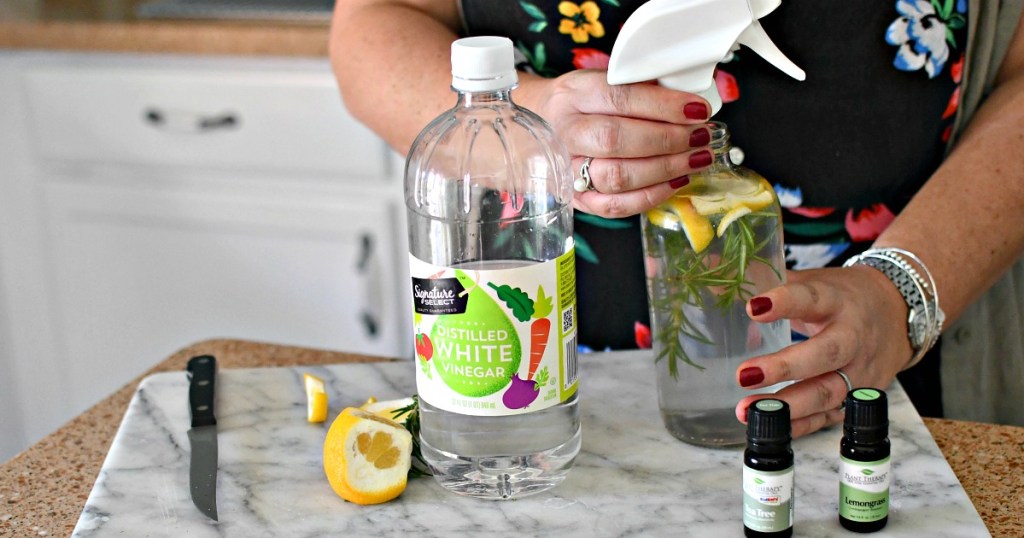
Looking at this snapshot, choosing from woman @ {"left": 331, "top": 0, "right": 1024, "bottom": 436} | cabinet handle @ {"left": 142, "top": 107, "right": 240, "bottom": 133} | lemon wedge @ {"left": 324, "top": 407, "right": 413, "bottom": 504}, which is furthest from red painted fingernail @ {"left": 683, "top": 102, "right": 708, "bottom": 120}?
cabinet handle @ {"left": 142, "top": 107, "right": 240, "bottom": 133}

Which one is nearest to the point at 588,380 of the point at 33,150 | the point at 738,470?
the point at 738,470

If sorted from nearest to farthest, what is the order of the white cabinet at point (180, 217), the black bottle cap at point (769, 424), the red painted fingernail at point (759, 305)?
the black bottle cap at point (769, 424) < the red painted fingernail at point (759, 305) < the white cabinet at point (180, 217)

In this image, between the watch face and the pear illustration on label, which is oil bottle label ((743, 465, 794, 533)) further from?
the watch face

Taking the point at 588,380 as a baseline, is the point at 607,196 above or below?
above

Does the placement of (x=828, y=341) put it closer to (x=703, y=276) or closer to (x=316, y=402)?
(x=703, y=276)

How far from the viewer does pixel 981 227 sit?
1.02 metres

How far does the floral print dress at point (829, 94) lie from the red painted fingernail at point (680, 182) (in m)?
0.30

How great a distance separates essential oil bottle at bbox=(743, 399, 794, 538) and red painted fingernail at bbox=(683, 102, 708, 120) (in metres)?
0.20

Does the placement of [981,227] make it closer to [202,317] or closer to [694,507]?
[694,507]

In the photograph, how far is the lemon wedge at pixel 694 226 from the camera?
836 mm

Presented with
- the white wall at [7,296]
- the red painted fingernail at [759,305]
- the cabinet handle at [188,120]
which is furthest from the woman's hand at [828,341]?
the white wall at [7,296]

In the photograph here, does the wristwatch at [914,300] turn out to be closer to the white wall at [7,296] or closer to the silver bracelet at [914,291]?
the silver bracelet at [914,291]

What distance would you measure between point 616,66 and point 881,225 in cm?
48

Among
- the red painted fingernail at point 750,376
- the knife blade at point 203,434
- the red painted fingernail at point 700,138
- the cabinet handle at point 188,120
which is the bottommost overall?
the cabinet handle at point 188,120
